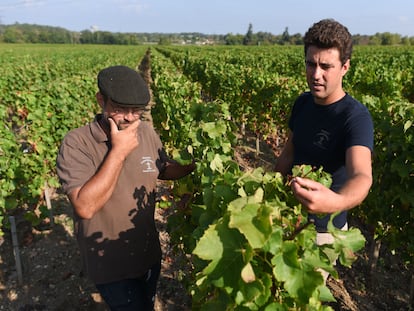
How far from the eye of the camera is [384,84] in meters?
8.62

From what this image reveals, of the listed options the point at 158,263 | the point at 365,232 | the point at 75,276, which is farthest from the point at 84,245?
the point at 365,232

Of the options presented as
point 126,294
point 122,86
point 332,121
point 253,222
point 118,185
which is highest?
point 122,86

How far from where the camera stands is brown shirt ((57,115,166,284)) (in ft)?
6.63

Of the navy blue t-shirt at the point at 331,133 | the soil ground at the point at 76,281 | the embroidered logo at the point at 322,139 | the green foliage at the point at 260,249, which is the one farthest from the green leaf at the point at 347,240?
the soil ground at the point at 76,281

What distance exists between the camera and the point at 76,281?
14.0 ft

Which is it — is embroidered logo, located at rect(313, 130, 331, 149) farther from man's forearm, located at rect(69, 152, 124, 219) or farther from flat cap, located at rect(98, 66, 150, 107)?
man's forearm, located at rect(69, 152, 124, 219)

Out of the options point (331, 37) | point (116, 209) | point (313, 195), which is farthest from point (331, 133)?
point (116, 209)

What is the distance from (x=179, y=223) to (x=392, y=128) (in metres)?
2.51

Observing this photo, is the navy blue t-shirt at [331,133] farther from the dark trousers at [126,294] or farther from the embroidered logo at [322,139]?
the dark trousers at [126,294]

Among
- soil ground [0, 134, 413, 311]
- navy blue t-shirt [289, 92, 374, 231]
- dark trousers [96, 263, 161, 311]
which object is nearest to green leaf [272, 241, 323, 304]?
navy blue t-shirt [289, 92, 374, 231]

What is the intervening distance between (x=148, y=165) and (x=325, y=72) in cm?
127

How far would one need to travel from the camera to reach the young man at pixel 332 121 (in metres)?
1.95

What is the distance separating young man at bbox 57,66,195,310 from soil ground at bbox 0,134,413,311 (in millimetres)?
1242

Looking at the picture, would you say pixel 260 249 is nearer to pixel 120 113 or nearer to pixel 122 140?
pixel 122 140
